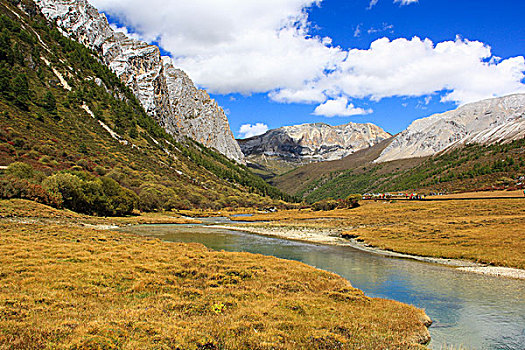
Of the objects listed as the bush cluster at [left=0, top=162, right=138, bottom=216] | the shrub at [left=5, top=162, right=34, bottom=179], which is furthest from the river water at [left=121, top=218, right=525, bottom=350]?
the shrub at [left=5, top=162, right=34, bottom=179]

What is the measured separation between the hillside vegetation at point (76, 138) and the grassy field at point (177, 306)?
41.9m

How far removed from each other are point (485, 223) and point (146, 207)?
298ft

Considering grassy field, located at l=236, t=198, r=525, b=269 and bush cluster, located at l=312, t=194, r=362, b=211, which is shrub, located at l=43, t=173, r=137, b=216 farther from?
bush cluster, located at l=312, t=194, r=362, b=211

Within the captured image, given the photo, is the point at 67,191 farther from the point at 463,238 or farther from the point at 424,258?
the point at 463,238

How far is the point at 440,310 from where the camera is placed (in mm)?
17984

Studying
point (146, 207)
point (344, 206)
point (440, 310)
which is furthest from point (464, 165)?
point (440, 310)

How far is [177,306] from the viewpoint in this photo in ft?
47.7

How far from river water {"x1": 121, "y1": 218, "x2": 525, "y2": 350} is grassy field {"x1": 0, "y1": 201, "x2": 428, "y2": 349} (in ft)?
6.65

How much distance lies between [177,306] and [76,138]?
407 feet

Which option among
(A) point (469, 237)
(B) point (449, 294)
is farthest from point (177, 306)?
(A) point (469, 237)

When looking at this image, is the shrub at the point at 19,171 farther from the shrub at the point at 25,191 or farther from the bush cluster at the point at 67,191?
the shrub at the point at 25,191

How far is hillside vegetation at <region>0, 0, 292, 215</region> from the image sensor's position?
219ft

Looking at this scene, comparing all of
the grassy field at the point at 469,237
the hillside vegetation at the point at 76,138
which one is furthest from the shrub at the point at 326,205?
the grassy field at the point at 469,237

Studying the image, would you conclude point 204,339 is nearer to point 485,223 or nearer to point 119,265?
point 119,265
